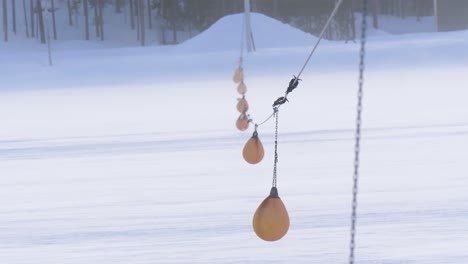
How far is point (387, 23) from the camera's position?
54000 millimetres

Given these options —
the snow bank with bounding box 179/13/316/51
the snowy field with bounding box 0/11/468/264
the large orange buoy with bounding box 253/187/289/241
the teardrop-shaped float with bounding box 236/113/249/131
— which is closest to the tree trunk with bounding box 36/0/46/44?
the snow bank with bounding box 179/13/316/51

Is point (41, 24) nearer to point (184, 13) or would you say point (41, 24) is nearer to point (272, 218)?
point (184, 13)

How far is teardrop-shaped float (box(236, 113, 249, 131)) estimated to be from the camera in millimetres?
10164

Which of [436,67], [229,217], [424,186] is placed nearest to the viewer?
[229,217]

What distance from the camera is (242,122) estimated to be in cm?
1029

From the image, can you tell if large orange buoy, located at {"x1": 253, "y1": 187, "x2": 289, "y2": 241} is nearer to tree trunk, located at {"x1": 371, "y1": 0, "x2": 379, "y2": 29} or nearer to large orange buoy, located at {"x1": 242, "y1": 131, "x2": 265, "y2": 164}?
large orange buoy, located at {"x1": 242, "y1": 131, "x2": 265, "y2": 164}

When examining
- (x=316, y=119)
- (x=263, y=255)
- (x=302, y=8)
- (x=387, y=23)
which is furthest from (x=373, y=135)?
(x=387, y=23)

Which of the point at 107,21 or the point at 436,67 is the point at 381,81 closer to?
the point at 436,67

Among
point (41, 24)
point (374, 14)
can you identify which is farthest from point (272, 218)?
point (41, 24)

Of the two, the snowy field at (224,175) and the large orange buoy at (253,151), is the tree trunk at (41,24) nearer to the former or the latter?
the snowy field at (224,175)

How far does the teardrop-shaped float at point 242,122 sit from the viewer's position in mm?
10164

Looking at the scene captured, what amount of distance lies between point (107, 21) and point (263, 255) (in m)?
53.6

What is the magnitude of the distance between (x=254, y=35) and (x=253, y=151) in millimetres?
23921

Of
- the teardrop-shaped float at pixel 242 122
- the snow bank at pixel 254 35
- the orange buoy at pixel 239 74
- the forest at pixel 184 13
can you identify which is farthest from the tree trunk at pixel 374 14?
the teardrop-shaped float at pixel 242 122
